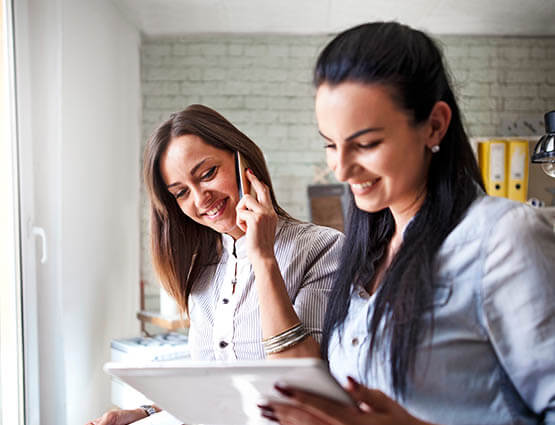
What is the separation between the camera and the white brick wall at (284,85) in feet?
12.3

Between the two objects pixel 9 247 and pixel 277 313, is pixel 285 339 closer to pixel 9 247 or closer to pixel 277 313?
pixel 277 313

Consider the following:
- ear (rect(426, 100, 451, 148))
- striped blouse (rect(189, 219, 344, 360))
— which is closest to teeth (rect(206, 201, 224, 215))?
striped blouse (rect(189, 219, 344, 360))

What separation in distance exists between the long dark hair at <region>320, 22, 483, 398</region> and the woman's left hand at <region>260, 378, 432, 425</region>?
105mm

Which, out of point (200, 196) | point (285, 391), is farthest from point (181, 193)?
point (285, 391)

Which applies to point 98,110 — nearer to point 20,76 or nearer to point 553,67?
point 20,76

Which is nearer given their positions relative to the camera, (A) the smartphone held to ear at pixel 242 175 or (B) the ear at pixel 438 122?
(B) the ear at pixel 438 122

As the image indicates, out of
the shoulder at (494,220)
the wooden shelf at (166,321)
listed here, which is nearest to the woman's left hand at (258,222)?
the shoulder at (494,220)

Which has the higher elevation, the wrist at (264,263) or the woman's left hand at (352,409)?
the wrist at (264,263)

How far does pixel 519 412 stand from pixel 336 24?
324 cm

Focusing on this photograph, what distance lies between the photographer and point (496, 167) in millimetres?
3332

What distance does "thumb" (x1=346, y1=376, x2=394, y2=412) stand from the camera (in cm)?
68

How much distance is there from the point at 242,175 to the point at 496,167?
96.6 inches

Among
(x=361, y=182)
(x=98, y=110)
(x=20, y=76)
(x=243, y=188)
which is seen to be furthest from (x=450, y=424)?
(x=98, y=110)

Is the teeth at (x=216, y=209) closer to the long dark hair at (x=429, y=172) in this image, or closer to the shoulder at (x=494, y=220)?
the long dark hair at (x=429, y=172)
